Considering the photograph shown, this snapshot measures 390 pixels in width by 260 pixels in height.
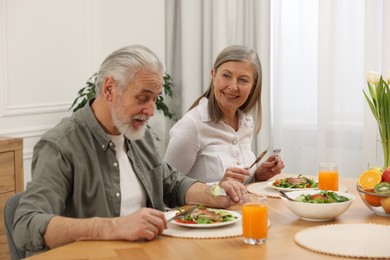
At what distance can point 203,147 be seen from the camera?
3.24 metres

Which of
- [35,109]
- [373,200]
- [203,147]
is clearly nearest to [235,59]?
[203,147]

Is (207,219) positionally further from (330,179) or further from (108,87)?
(330,179)

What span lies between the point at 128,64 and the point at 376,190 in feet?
3.14

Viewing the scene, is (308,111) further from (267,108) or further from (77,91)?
(77,91)

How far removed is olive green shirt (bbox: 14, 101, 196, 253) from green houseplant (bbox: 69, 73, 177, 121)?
2.12 meters

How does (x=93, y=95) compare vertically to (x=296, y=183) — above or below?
above

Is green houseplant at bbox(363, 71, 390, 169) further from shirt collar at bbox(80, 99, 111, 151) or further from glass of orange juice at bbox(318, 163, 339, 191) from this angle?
shirt collar at bbox(80, 99, 111, 151)

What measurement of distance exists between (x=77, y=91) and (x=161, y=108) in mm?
622

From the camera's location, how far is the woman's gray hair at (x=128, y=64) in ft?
7.64

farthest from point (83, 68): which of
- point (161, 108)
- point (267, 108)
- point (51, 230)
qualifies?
point (51, 230)

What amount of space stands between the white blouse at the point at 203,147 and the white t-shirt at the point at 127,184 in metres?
0.66

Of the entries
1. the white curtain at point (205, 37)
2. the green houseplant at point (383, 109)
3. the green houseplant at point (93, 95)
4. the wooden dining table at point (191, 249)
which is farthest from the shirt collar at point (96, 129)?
the white curtain at point (205, 37)

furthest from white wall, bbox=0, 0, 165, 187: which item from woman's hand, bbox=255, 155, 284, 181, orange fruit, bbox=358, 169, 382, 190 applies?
orange fruit, bbox=358, 169, 382, 190

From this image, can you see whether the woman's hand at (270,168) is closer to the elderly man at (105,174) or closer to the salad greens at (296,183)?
the salad greens at (296,183)
